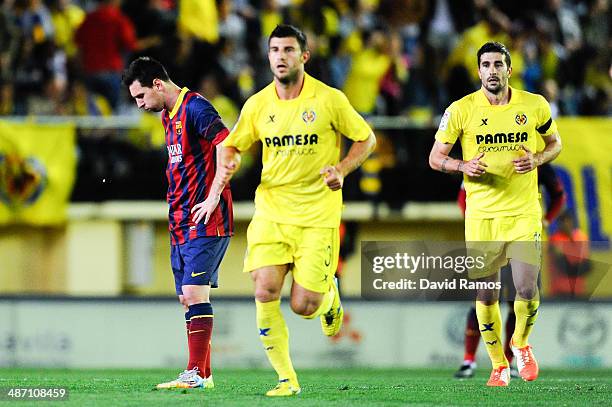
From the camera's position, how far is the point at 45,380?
11.7 m

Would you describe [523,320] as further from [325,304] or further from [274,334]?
[274,334]

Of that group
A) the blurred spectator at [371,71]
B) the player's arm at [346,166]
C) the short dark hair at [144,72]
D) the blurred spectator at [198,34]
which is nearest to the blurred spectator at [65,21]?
the blurred spectator at [198,34]

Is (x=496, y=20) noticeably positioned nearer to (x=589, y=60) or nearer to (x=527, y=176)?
(x=589, y=60)

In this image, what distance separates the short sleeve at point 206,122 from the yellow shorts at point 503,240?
2.07 meters

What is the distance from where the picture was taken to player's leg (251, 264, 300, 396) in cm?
931

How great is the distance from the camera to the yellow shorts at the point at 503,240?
412 inches

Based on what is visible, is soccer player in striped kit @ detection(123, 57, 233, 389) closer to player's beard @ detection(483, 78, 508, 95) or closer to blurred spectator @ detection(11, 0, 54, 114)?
player's beard @ detection(483, 78, 508, 95)

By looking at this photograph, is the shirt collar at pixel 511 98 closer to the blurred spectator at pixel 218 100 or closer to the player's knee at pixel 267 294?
the player's knee at pixel 267 294

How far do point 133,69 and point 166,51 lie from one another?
683 cm

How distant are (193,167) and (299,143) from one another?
100 centimetres

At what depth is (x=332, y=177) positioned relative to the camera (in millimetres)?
9086

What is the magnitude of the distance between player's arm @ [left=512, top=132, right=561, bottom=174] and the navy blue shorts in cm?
219

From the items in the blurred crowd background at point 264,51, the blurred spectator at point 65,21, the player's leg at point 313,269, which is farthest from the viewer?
the blurred spectator at point 65,21

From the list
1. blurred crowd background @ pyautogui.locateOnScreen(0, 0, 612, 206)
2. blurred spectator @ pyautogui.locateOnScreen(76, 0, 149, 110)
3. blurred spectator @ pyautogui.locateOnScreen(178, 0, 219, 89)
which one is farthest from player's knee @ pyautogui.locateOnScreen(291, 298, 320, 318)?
blurred spectator @ pyautogui.locateOnScreen(76, 0, 149, 110)
